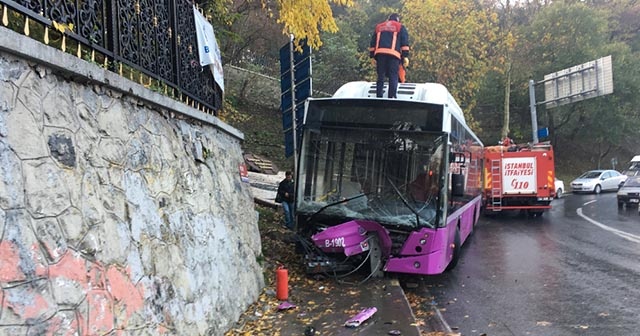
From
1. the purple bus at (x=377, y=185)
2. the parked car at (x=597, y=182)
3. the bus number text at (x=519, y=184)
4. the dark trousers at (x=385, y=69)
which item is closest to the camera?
the purple bus at (x=377, y=185)

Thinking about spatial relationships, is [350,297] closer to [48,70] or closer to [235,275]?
[235,275]

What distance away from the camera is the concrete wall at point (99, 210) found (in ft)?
9.54

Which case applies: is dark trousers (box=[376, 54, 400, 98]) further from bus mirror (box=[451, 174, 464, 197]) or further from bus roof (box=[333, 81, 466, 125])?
bus mirror (box=[451, 174, 464, 197])

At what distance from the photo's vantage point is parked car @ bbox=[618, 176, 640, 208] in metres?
20.3

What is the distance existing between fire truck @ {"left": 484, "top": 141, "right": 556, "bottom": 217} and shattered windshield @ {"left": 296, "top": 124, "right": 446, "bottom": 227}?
1238 cm

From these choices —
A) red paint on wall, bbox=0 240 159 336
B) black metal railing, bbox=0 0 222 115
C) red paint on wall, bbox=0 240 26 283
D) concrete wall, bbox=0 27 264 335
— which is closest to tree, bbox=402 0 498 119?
black metal railing, bbox=0 0 222 115

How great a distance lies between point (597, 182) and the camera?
31.0m

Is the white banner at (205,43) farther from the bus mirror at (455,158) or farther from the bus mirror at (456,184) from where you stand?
the bus mirror at (456,184)

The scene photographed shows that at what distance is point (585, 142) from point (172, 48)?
4576 cm

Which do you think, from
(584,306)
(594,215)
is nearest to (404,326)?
(584,306)

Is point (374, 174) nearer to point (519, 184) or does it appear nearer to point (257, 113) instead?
point (519, 184)

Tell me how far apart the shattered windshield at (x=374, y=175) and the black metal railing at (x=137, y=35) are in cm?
216

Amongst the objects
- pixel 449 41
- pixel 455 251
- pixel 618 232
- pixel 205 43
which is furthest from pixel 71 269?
pixel 449 41

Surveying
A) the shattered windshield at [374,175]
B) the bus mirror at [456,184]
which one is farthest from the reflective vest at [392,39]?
the bus mirror at [456,184]
